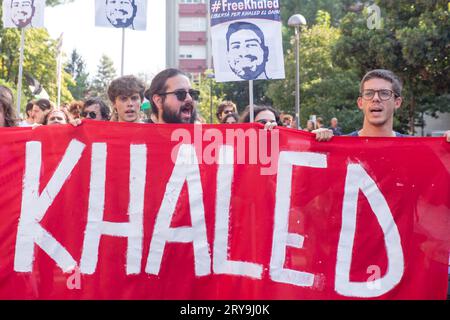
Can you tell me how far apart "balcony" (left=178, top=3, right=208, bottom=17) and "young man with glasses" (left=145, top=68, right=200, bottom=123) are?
3317 inches

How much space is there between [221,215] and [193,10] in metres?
85.3

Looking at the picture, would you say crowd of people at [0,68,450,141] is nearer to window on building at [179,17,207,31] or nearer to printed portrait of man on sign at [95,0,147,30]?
printed portrait of man on sign at [95,0,147,30]

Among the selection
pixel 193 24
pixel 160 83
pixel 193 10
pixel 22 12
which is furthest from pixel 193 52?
pixel 160 83

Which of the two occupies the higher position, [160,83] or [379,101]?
[160,83]

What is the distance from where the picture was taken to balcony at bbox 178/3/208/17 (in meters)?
87.4

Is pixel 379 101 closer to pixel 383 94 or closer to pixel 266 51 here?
pixel 383 94

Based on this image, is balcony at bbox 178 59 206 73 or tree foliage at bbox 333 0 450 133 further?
balcony at bbox 178 59 206 73

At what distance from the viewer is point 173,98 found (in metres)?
4.84

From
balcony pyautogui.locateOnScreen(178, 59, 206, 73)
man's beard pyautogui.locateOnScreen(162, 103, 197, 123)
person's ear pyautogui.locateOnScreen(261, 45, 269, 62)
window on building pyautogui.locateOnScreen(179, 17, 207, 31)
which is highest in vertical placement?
window on building pyautogui.locateOnScreen(179, 17, 207, 31)

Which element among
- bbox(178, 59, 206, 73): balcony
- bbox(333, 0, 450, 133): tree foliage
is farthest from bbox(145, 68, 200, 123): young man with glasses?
bbox(178, 59, 206, 73): balcony

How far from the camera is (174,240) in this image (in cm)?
424

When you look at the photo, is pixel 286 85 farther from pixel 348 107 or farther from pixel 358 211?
pixel 358 211
